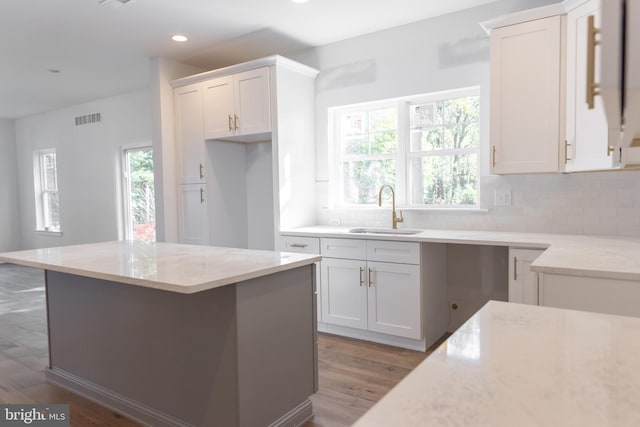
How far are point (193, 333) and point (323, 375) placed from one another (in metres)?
1.16

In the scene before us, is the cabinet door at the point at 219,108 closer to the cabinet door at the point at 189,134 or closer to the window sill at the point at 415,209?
Result: the cabinet door at the point at 189,134

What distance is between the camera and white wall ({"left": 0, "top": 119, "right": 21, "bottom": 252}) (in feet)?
26.1

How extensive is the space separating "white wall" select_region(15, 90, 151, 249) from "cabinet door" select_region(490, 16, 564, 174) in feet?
15.2

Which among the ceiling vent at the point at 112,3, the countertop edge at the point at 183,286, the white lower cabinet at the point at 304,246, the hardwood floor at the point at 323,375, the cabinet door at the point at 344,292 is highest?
the ceiling vent at the point at 112,3

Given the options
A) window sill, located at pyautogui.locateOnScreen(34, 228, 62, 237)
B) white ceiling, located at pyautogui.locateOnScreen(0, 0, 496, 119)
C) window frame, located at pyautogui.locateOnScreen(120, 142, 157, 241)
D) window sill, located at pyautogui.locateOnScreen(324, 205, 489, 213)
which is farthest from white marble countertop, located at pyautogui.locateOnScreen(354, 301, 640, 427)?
window sill, located at pyautogui.locateOnScreen(34, 228, 62, 237)

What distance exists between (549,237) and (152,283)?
102 inches

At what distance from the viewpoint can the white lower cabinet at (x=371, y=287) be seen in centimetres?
322

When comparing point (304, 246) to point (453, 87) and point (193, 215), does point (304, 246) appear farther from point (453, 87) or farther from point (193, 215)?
point (453, 87)

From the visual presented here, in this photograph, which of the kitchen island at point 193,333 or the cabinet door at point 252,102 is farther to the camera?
the cabinet door at point 252,102

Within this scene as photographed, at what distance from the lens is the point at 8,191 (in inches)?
316

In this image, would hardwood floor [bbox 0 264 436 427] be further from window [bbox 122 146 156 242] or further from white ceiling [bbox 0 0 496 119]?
white ceiling [bbox 0 0 496 119]

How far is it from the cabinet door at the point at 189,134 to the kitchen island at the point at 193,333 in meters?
1.89

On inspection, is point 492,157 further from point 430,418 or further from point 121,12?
point 121,12

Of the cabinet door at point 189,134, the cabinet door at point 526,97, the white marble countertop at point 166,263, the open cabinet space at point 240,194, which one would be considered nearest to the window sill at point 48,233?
the cabinet door at point 189,134
